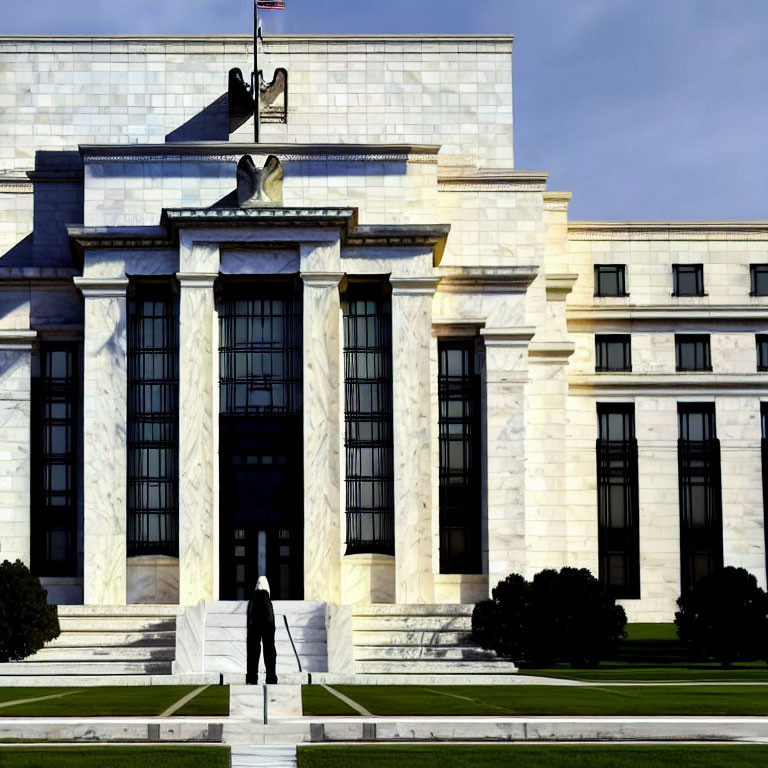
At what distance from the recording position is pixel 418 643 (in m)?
54.1

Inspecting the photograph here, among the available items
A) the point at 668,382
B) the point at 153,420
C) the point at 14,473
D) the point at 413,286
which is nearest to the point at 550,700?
Answer: the point at 413,286

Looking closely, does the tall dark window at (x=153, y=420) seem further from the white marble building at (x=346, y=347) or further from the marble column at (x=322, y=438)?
the marble column at (x=322, y=438)

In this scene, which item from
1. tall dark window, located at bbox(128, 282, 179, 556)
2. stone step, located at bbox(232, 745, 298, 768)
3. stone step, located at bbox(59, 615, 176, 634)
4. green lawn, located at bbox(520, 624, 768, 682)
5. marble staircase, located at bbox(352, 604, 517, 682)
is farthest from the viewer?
tall dark window, located at bbox(128, 282, 179, 556)

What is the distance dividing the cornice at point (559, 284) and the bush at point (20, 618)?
88.7 feet

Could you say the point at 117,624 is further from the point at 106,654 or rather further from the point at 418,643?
the point at 418,643

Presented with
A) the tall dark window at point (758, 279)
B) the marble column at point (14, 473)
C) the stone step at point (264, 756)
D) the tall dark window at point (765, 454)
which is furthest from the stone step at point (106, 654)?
the tall dark window at point (758, 279)

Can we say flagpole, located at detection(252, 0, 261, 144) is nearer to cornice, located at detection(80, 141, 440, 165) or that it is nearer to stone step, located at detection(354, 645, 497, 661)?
cornice, located at detection(80, 141, 440, 165)

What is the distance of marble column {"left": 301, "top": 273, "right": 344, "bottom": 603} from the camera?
59.8m

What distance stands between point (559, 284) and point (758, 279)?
1028 cm

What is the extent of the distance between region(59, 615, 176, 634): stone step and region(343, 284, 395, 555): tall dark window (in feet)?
30.9

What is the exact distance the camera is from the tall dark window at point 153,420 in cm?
6206

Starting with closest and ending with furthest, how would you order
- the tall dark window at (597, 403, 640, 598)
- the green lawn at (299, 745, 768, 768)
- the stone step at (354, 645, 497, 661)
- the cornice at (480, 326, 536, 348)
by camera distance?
the green lawn at (299, 745, 768, 768) → the stone step at (354, 645, 497, 661) → the cornice at (480, 326, 536, 348) → the tall dark window at (597, 403, 640, 598)

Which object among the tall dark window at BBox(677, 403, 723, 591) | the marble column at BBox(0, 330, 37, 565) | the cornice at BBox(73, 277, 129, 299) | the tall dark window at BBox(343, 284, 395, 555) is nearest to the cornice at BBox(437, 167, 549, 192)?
the tall dark window at BBox(343, 284, 395, 555)

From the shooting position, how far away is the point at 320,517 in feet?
197
